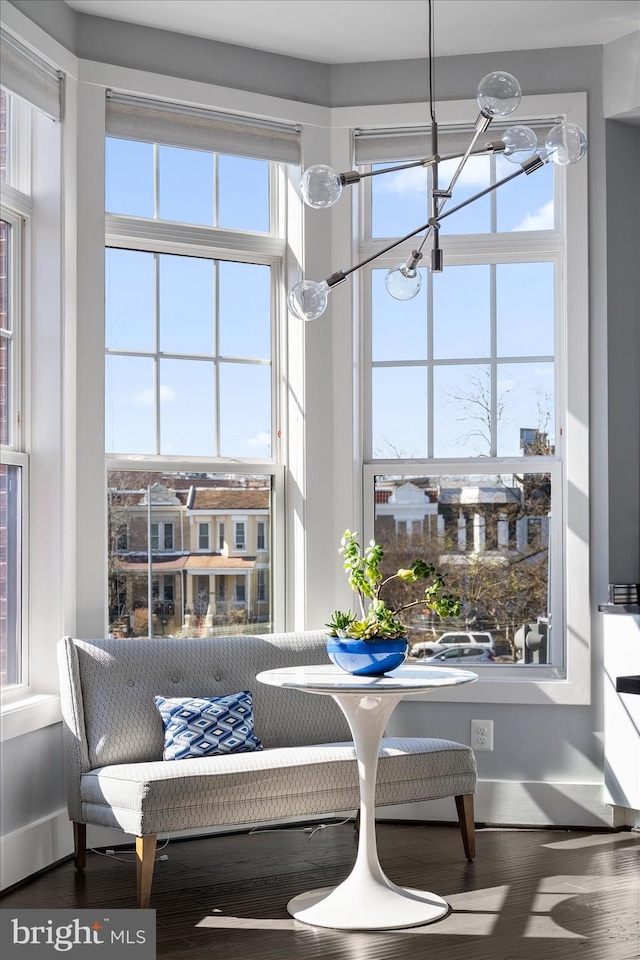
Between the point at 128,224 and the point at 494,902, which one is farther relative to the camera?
the point at 128,224

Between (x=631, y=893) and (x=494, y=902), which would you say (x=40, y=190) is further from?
(x=631, y=893)

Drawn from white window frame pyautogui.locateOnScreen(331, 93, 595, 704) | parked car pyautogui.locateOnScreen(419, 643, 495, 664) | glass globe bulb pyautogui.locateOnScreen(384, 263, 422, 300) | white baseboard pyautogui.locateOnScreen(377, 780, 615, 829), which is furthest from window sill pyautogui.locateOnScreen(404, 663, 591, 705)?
glass globe bulb pyautogui.locateOnScreen(384, 263, 422, 300)

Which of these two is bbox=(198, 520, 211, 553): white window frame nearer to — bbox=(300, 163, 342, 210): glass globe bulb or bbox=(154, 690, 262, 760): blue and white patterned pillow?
bbox=(154, 690, 262, 760): blue and white patterned pillow

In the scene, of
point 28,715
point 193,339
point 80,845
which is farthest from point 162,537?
point 80,845

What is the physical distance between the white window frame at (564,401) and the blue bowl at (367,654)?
3.93 feet

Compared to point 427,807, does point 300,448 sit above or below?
above

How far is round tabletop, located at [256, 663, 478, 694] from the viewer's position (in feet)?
10.8

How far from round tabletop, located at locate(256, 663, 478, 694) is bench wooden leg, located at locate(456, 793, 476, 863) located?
64 centimetres

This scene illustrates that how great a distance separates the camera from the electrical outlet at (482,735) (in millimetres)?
4602

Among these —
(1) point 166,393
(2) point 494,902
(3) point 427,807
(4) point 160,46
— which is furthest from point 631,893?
(4) point 160,46

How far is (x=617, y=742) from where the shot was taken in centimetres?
441

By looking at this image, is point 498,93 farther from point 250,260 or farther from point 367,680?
point 250,260

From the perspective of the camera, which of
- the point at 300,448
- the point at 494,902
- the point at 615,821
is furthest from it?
the point at 300,448

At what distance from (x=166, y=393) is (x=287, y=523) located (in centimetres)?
80
